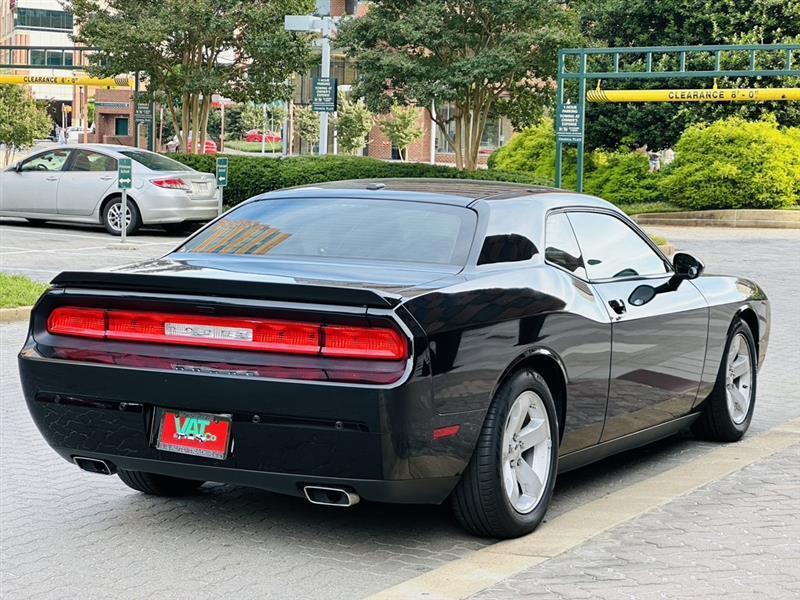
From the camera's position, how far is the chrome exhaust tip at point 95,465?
227 inches

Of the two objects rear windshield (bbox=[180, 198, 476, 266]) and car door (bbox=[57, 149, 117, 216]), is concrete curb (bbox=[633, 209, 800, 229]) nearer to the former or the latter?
Result: car door (bbox=[57, 149, 117, 216])

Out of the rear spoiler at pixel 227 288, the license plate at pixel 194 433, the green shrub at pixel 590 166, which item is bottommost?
the license plate at pixel 194 433

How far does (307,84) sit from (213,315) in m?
82.1

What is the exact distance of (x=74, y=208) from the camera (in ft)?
78.4

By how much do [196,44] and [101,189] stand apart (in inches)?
407

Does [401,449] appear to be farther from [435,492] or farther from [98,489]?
[98,489]

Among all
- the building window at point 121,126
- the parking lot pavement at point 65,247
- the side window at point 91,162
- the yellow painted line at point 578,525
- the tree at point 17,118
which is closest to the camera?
the yellow painted line at point 578,525

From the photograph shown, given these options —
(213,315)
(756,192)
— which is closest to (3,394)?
(213,315)

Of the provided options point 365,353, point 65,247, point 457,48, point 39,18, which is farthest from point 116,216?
point 39,18

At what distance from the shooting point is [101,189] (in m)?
23.6

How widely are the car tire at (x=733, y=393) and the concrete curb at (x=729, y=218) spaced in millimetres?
25976

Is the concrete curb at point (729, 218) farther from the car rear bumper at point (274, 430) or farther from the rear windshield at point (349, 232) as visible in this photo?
the car rear bumper at point (274, 430)

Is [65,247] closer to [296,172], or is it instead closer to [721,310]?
[296,172]

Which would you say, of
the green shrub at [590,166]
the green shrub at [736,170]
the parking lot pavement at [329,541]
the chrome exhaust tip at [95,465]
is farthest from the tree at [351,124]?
the chrome exhaust tip at [95,465]
